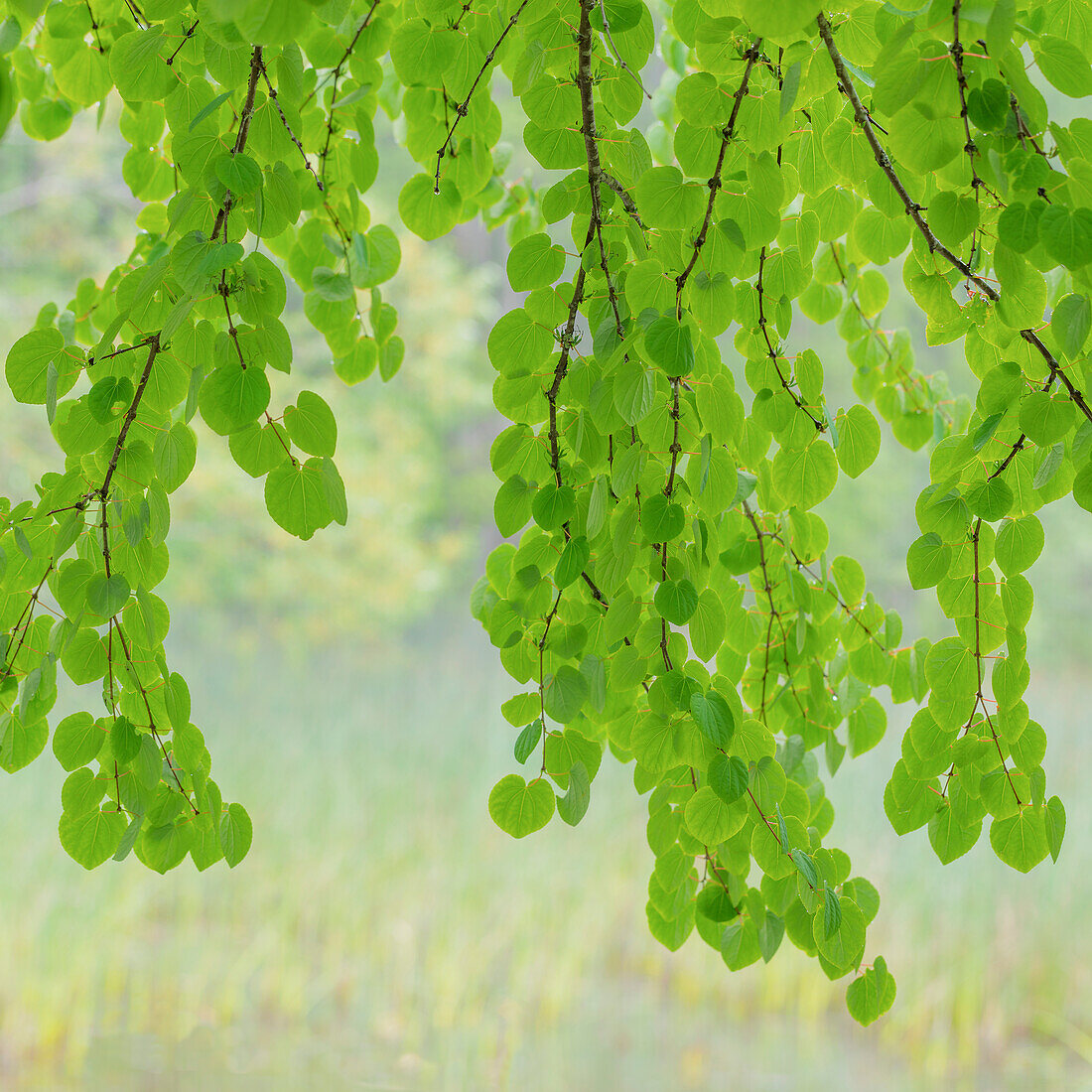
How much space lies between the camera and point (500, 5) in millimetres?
591

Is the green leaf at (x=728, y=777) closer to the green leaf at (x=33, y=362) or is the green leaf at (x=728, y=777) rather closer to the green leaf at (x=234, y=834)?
the green leaf at (x=234, y=834)

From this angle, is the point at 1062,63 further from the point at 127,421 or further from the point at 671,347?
the point at 127,421

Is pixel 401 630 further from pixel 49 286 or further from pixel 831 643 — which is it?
pixel 831 643

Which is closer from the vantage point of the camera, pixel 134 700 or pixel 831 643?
pixel 134 700

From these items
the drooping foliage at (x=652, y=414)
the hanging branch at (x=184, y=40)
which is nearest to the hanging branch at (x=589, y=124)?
the drooping foliage at (x=652, y=414)

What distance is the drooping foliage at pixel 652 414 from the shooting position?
418 millimetres

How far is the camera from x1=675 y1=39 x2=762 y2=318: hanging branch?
1.46 feet

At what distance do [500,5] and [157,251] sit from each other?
0.26 m

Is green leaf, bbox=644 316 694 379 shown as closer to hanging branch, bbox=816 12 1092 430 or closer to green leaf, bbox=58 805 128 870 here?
hanging branch, bbox=816 12 1092 430

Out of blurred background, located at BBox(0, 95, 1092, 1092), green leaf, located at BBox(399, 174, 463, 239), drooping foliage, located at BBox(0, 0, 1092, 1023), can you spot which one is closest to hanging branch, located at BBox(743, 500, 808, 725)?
drooping foliage, located at BBox(0, 0, 1092, 1023)

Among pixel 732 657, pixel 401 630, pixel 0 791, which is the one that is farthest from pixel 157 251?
pixel 401 630

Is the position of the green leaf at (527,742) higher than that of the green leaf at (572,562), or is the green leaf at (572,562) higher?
the green leaf at (572,562)

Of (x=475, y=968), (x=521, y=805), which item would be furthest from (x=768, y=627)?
(x=475, y=968)

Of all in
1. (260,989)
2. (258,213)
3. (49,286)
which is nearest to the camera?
(258,213)
